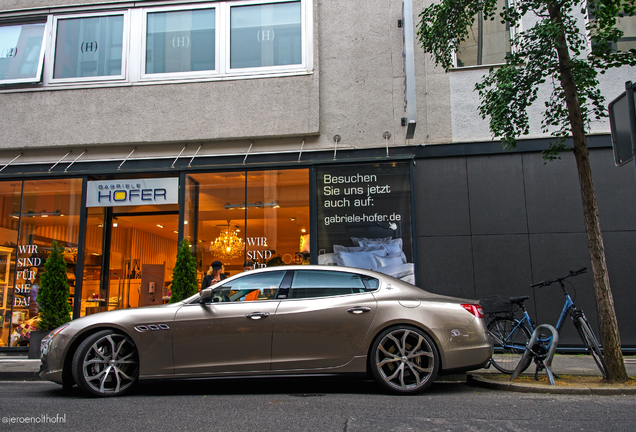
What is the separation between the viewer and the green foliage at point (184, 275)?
997 cm

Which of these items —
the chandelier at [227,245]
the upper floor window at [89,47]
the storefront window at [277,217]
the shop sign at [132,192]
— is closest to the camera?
the storefront window at [277,217]

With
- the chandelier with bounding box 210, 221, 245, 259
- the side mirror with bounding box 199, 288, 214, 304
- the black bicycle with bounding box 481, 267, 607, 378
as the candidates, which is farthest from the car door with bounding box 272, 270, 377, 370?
the chandelier with bounding box 210, 221, 245, 259

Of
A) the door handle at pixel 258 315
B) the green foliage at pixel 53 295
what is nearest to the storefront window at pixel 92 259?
the green foliage at pixel 53 295

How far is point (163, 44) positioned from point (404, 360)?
924 cm

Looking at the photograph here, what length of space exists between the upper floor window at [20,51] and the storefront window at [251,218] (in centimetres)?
467

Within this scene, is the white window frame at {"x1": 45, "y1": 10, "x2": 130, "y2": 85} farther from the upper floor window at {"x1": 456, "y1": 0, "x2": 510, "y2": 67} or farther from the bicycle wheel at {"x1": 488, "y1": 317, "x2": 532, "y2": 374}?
the bicycle wheel at {"x1": 488, "y1": 317, "x2": 532, "y2": 374}

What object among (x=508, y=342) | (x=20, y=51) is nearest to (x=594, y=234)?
(x=508, y=342)

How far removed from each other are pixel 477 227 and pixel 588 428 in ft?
20.6

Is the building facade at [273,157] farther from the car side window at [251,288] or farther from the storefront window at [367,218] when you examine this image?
the car side window at [251,288]

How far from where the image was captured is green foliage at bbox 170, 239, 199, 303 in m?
9.97

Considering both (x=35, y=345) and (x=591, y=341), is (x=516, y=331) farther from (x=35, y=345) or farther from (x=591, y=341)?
(x=35, y=345)

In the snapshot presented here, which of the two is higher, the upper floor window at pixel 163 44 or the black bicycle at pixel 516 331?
the upper floor window at pixel 163 44

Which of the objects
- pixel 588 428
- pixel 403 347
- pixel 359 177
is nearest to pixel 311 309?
pixel 403 347

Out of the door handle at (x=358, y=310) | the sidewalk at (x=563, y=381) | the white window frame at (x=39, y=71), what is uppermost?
the white window frame at (x=39, y=71)
